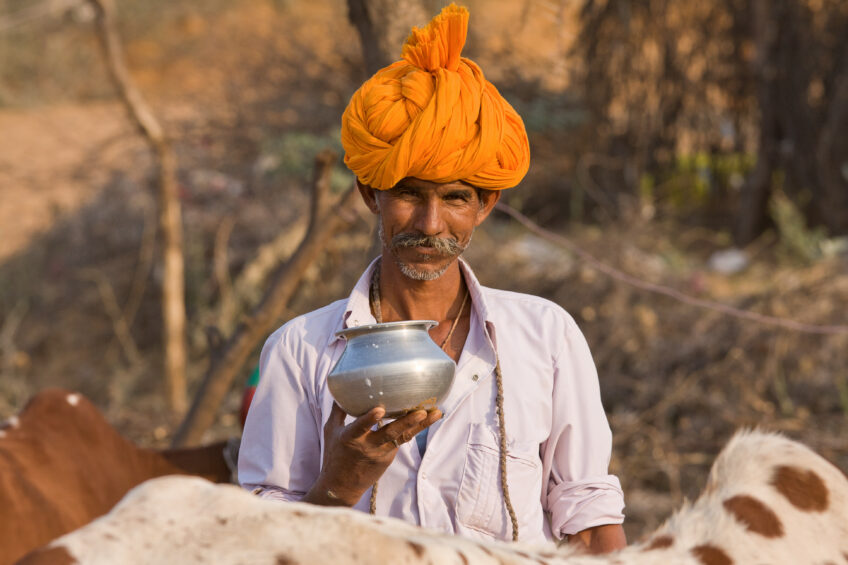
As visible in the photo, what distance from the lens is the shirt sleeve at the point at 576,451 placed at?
167 centimetres

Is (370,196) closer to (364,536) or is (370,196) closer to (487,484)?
(487,484)

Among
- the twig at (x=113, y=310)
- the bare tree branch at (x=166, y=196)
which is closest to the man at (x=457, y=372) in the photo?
the bare tree branch at (x=166, y=196)

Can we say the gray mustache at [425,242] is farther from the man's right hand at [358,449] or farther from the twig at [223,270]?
the twig at [223,270]

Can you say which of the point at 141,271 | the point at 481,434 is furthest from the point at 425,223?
the point at 141,271

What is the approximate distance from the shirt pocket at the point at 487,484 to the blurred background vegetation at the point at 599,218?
271cm

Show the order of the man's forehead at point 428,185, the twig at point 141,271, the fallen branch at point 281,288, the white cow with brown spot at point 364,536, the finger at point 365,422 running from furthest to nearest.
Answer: the twig at point 141,271 → the fallen branch at point 281,288 → the man's forehead at point 428,185 → the finger at point 365,422 → the white cow with brown spot at point 364,536

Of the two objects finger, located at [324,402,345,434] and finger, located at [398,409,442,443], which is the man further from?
finger, located at [398,409,442,443]

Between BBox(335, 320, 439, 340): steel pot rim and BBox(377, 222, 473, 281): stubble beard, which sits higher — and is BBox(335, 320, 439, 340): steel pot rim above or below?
above

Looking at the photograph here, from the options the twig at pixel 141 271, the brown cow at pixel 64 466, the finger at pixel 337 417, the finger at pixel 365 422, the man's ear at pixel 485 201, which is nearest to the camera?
the finger at pixel 365 422

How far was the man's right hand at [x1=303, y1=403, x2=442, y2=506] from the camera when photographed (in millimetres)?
1226

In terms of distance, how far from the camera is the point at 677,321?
5.46 m

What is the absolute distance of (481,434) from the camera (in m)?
1.65

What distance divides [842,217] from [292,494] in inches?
252

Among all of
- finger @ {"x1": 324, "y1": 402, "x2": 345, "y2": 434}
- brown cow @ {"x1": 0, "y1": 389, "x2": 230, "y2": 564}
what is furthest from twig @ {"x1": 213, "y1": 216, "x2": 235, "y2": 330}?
finger @ {"x1": 324, "y1": 402, "x2": 345, "y2": 434}
